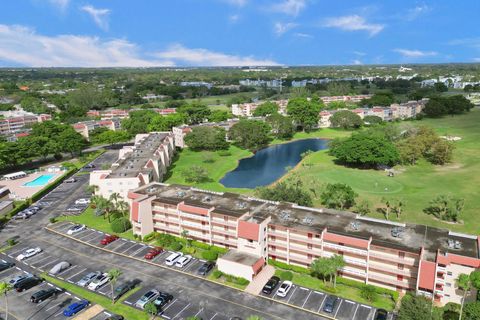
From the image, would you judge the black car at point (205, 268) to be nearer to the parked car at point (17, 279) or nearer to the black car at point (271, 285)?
the black car at point (271, 285)

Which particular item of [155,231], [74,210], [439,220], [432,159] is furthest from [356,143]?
[74,210]

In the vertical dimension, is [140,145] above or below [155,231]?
above

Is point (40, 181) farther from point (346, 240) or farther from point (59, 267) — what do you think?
point (346, 240)

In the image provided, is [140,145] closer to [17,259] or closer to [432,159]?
[17,259]

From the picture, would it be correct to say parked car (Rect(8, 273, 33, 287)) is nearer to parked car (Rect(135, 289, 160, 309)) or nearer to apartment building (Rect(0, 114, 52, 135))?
parked car (Rect(135, 289, 160, 309))

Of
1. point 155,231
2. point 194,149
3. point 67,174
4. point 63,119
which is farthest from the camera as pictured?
point 63,119

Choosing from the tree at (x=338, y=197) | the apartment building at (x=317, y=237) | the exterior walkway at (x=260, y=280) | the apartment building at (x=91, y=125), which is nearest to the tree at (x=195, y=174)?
the apartment building at (x=317, y=237)

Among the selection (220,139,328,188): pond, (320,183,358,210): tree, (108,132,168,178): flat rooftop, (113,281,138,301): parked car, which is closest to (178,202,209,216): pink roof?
(113,281,138,301): parked car
